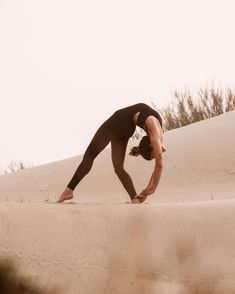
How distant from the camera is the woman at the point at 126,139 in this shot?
3951 mm

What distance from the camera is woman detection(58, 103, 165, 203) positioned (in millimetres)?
3951

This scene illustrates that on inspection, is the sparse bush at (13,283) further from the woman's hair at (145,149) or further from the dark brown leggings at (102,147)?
the dark brown leggings at (102,147)

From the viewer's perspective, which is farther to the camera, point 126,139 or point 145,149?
point 126,139

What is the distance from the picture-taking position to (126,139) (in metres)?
4.34

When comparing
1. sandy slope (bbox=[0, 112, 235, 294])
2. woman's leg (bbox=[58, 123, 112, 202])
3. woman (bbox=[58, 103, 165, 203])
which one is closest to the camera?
sandy slope (bbox=[0, 112, 235, 294])

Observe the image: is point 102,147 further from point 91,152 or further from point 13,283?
point 13,283

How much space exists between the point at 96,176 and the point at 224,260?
743 cm

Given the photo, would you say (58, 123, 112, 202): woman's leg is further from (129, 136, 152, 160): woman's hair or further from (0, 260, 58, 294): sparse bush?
(0, 260, 58, 294): sparse bush

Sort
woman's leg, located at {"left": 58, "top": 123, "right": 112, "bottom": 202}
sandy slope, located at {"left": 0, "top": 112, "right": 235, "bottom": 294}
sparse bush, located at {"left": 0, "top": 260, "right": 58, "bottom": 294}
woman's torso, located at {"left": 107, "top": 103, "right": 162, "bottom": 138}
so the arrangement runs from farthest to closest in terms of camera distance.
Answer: woman's leg, located at {"left": 58, "top": 123, "right": 112, "bottom": 202}, woman's torso, located at {"left": 107, "top": 103, "right": 162, "bottom": 138}, sandy slope, located at {"left": 0, "top": 112, "right": 235, "bottom": 294}, sparse bush, located at {"left": 0, "top": 260, "right": 58, "bottom": 294}

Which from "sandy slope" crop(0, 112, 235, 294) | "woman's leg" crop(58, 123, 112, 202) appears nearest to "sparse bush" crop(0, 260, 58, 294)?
"sandy slope" crop(0, 112, 235, 294)

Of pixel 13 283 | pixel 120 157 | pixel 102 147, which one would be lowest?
pixel 120 157

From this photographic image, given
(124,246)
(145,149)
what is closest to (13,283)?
(124,246)

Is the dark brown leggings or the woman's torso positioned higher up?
the woman's torso

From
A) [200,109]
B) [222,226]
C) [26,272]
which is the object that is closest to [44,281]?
[26,272]
